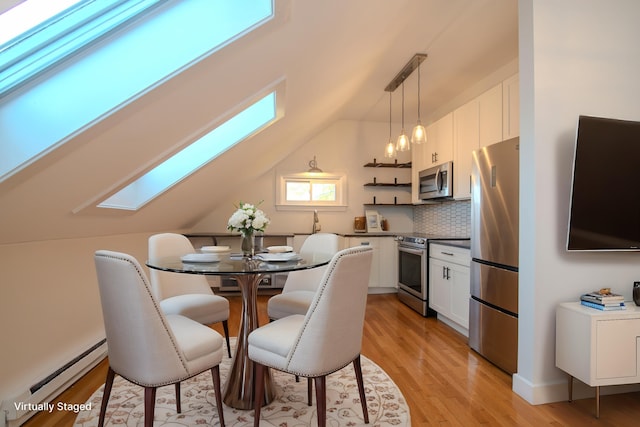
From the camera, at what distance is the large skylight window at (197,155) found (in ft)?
9.13

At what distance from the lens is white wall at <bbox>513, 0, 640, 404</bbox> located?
204 cm

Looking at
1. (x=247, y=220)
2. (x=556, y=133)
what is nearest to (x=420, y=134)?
(x=556, y=133)

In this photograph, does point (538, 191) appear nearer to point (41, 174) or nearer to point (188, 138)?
point (188, 138)

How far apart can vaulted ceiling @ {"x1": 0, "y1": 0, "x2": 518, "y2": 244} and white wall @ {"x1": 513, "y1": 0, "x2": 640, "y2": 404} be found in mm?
549

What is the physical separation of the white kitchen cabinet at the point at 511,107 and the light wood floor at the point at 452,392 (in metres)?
1.89

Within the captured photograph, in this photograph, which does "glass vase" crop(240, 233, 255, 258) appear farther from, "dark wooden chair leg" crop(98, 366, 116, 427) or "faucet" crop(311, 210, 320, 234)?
"faucet" crop(311, 210, 320, 234)

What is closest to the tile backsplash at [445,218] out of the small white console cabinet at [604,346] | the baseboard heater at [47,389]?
the small white console cabinet at [604,346]

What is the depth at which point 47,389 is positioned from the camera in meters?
1.89

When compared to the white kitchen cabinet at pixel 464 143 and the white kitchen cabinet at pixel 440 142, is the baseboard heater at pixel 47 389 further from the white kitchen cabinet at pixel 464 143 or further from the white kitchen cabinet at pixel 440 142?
the white kitchen cabinet at pixel 440 142

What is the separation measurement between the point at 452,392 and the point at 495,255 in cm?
102

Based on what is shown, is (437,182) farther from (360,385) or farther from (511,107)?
(360,385)

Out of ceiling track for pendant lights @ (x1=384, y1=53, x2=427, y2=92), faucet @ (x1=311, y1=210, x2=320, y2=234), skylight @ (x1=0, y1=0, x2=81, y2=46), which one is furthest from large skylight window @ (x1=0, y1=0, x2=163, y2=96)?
faucet @ (x1=311, y1=210, x2=320, y2=234)

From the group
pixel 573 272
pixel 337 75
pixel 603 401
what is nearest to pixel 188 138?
pixel 337 75

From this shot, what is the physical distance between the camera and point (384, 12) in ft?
7.01
